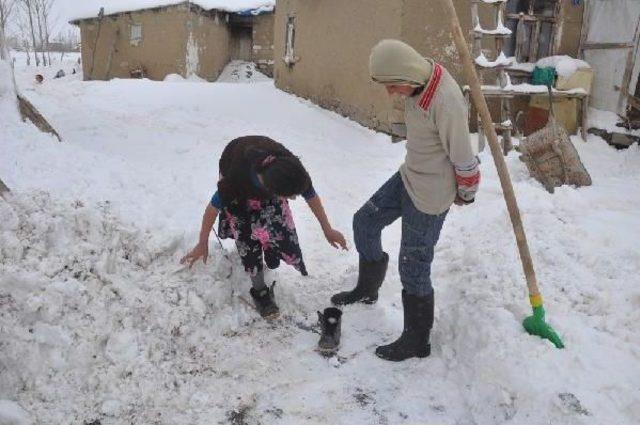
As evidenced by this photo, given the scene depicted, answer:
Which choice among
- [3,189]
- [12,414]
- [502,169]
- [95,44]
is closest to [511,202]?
[502,169]

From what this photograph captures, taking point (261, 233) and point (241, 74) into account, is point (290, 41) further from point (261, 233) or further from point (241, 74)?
point (261, 233)

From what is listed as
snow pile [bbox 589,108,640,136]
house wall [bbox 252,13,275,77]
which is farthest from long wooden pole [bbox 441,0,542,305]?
house wall [bbox 252,13,275,77]

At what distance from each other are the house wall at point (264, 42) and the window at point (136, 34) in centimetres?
358

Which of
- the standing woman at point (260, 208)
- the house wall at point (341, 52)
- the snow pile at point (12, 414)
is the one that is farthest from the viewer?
the house wall at point (341, 52)

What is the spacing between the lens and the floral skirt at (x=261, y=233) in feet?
9.32

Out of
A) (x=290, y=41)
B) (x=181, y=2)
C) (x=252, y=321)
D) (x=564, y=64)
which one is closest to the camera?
(x=252, y=321)

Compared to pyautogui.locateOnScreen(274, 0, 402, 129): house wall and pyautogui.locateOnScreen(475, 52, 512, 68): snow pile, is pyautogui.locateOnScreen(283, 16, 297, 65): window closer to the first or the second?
pyautogui.locateOnScreen(274, 0, 402, 129): house wall

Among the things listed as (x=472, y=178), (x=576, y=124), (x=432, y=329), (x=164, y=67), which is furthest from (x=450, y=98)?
(x=164, y=67)

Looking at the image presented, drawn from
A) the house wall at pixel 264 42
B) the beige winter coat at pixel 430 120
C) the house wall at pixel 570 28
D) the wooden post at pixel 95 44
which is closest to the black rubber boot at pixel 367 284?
the beige winter coat at pixel 430 120

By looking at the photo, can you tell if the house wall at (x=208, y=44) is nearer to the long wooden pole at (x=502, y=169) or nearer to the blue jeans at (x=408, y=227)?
the blue jeans at (x=408, y=227)

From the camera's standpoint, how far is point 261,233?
2.88 meters

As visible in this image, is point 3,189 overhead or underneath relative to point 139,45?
underneath

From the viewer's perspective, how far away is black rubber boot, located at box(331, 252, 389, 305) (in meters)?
3.06

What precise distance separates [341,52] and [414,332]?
6753 millimetres
